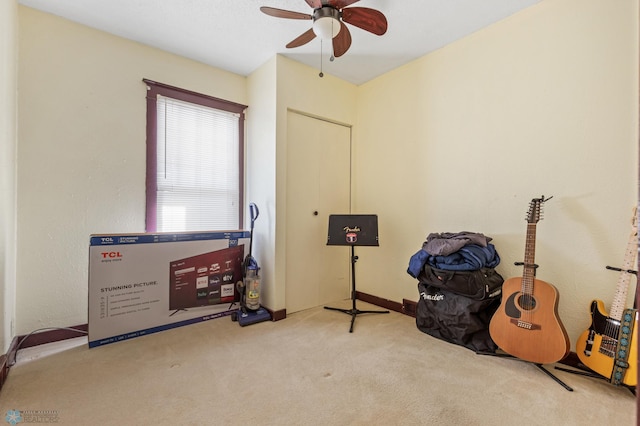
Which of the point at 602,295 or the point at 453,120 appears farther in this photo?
the point at 453,120

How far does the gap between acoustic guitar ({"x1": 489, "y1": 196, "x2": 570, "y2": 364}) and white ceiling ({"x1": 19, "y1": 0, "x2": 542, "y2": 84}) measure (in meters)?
1.70

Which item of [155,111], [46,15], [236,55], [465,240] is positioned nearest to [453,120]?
[465,240]

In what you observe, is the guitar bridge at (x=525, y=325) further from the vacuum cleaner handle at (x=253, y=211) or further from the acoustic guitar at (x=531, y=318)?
the vacuum cleaner handle at (x=253, y=211)

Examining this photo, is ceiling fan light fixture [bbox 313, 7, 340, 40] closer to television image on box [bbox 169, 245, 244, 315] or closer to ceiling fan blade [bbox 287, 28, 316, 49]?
ceiling fan blade [bbox 287, 28, 316, 49]

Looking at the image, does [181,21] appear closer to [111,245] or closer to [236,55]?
[236,55]

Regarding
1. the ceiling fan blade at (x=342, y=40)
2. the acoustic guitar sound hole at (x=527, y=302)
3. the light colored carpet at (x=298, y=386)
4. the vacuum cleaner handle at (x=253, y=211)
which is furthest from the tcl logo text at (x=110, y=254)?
the acoustic guitar sound hole at (x=527, y=302)

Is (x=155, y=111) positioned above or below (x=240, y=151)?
above

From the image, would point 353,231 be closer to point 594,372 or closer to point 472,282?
point 472,282

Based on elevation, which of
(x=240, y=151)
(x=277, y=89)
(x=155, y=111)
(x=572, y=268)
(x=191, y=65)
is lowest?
(x=572, y=268)

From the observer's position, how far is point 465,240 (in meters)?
2.40

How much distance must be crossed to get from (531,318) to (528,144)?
53.8 inches

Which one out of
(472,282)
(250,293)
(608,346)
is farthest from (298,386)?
(608,346)

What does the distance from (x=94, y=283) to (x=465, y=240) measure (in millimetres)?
3106

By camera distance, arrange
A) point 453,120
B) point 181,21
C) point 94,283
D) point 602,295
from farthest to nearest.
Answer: point 453,120 < point 181,21 < point 94,283 < point 602,295
